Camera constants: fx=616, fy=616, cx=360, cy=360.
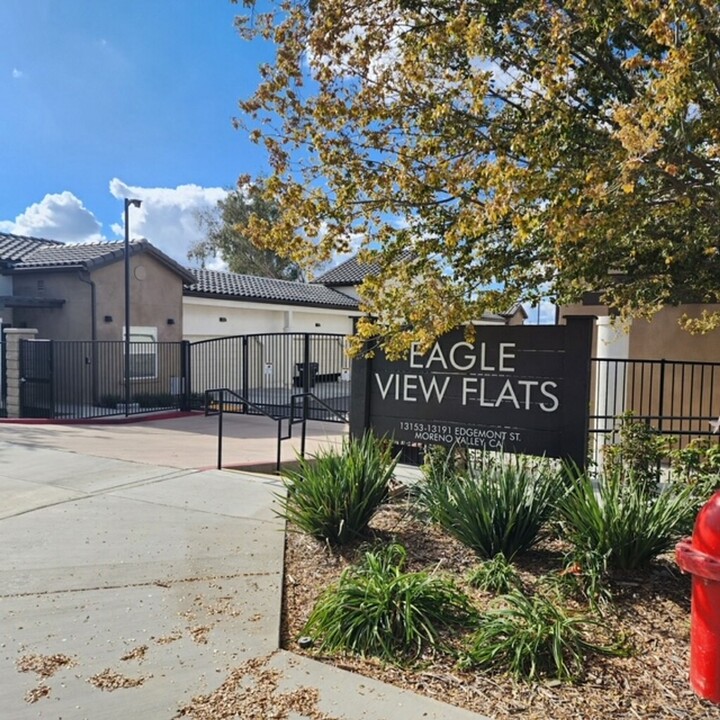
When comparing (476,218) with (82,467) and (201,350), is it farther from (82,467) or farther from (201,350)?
(201,350)

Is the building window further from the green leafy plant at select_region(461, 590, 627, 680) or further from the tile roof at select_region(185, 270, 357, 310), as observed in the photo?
the green leafy plant at select_region(461, 590, 627, 680)

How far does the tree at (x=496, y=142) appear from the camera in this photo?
409 cm

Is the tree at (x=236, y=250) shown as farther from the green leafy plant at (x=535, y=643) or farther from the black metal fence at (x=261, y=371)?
the green leafy plant at (x=535, y=643)

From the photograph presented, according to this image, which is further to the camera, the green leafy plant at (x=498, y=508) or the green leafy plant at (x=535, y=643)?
the green leafy plant at (x=498, y=508)

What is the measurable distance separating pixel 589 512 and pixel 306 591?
2.08 metres

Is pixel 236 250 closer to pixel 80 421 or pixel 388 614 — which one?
pixel 80 421

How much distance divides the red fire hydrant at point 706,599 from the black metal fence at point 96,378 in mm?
14026

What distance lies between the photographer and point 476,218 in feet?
14.6

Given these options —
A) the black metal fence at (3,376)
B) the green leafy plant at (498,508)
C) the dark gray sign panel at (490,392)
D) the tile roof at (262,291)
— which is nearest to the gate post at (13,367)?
the black metal fence at (3,376)

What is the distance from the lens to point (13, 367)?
14.8 meters

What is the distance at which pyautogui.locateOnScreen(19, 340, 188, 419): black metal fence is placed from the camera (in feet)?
48.6

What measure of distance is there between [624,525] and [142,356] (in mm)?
16552

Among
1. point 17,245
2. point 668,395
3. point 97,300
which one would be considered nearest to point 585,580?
point 668,395

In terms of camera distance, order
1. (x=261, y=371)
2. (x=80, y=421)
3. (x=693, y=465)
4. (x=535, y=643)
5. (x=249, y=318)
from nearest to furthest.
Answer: (x=535, y=643), (x=693, y=465), (x=80, y=421), (x=261, y=371), (x=249, y=318)
